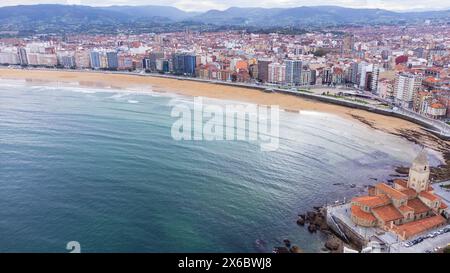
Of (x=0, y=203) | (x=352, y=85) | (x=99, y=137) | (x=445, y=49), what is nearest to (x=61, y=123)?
(x=99, y=137)

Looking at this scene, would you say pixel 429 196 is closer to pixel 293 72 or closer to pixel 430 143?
pixel 430 143

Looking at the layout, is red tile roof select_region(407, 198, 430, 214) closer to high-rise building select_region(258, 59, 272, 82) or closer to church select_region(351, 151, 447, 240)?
church select_region(351, 151, 447, 240)

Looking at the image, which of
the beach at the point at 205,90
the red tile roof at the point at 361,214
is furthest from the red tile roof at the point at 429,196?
the beach at the point at 205,90

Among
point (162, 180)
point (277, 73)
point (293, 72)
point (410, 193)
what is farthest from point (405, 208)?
point (277, 73)

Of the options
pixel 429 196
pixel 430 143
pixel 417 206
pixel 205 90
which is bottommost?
pixel 430 143
